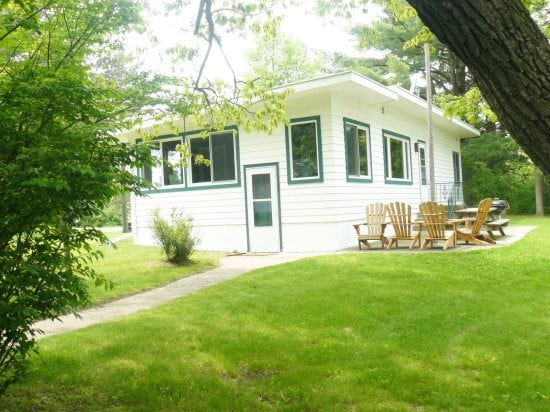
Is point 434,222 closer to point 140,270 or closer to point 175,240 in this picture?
point 175,240

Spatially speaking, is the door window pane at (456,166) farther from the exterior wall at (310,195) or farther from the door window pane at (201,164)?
the door window pane at (201,164)

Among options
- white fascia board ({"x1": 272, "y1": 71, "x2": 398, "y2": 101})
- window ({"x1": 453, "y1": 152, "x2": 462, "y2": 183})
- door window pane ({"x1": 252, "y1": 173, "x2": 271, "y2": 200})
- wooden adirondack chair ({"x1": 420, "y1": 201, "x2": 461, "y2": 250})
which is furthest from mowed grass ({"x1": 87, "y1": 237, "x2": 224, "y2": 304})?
window ({"x1": 453, "y1": 152, "x2": 462, "y2": 183})

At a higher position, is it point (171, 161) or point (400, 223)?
point (171, 161)

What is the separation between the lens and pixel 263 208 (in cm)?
1370

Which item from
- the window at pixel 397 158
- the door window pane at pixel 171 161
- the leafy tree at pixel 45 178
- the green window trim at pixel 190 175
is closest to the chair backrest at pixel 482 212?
the window at pixel 397 158

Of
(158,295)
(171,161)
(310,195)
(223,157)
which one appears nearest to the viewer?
(158,295)

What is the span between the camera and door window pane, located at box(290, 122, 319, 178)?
12.9 meters

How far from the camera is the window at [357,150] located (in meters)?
13.5

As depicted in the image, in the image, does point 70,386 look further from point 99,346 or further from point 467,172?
point 467,172

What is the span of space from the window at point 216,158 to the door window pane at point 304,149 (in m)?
1.93

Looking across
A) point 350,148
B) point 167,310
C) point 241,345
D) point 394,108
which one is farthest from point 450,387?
point 394,108

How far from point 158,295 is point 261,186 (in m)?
6.16

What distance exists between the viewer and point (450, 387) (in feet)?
12.9

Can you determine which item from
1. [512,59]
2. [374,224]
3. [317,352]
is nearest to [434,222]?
[374,224]
